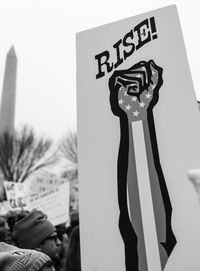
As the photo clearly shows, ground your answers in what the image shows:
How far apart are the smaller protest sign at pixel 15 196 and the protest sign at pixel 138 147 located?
5846mm

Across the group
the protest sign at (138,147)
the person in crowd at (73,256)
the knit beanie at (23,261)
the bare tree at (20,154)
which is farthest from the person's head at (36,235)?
the bare tree at (20,154)

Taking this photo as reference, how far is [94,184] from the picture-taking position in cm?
159

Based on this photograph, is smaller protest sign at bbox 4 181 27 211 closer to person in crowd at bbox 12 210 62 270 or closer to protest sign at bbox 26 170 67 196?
protest sign at bbox 26 170 67 196

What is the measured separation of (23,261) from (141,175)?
66cm

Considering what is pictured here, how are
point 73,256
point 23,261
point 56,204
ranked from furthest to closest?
point 56,204, point 73,256, point 23,261

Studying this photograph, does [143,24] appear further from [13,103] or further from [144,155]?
[13,103]

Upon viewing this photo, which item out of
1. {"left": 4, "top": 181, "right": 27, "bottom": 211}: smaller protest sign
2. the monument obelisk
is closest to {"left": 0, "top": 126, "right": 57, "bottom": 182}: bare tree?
the monument obelisk

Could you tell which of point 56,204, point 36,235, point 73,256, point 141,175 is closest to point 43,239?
point 36,235

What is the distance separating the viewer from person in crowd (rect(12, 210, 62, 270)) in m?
2.95

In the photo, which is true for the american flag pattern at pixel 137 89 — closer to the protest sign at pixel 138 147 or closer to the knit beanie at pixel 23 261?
the protest sign at pixel 138 147

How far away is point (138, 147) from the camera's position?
1.58 meters

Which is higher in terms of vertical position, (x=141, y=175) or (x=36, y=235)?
(x=141, y=175)

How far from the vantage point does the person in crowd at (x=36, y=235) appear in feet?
9.66

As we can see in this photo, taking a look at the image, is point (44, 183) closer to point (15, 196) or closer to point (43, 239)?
point (15, 196)
